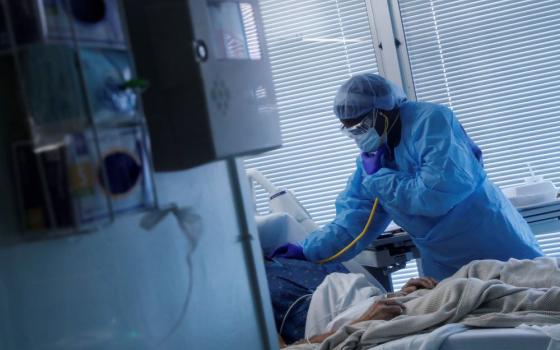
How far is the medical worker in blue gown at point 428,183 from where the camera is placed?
3.02 m

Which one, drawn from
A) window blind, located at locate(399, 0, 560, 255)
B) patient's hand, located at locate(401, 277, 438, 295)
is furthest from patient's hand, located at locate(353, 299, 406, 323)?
window blind, located at locate(399, 0, 560, 255)

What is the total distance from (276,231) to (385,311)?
1253 millimetres

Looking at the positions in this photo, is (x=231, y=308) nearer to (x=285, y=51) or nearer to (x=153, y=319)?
(x=153, y=319)

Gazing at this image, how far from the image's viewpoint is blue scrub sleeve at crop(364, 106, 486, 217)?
2975 mm

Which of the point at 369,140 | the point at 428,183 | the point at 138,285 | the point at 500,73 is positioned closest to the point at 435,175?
the point at 428,183

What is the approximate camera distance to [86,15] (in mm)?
936

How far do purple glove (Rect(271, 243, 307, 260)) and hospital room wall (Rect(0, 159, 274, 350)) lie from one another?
208cm

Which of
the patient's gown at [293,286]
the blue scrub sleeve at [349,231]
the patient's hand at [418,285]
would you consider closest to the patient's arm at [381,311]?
the patient's hand at [418,285]

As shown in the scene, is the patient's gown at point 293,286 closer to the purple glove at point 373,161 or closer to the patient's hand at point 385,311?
the purple glove at point 373,161

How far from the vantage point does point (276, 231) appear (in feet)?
11.7

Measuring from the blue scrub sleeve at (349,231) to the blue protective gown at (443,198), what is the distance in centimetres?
11

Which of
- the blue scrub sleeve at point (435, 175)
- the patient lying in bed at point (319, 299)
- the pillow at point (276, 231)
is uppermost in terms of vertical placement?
the blue scrub sleeve at point (435, 175)

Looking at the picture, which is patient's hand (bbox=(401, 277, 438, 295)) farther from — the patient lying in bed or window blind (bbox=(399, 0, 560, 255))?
window blind (bbox=(399, 0, 560, 255))

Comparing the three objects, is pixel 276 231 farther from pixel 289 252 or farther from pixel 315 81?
pixel 315 81
